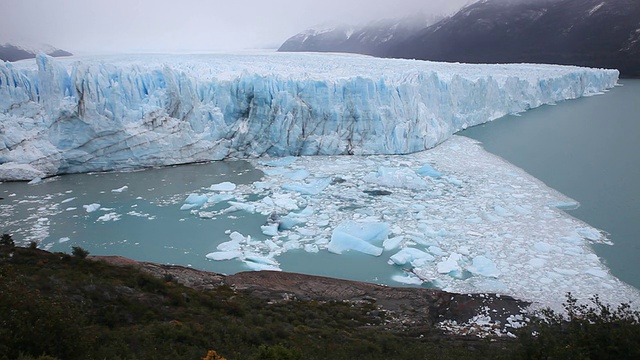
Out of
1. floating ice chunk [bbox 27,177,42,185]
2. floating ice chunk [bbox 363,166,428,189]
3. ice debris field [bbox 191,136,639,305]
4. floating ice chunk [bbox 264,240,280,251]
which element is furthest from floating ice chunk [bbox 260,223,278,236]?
floating ice chunk [bbox 27,177,42,185]

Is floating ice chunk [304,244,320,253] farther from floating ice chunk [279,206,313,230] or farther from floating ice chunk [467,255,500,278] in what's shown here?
floating ice chunk [467,255,500,278]

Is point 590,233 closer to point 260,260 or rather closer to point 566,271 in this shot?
point 566,271

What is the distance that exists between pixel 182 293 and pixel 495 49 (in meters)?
39.0

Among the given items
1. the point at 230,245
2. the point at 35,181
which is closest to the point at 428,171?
the point at 230,245

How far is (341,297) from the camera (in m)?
5.37

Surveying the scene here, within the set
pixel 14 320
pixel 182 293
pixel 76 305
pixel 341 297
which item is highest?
pixel 14 320

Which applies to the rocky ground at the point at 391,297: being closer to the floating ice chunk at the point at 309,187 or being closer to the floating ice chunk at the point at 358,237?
the floating ice chunk at the point at 358,237

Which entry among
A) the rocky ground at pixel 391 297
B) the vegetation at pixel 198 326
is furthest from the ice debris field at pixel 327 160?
the vegetation at pixel 198 326

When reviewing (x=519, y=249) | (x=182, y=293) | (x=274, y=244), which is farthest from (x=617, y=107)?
(x=182, y=293)

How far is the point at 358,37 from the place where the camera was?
42281mm

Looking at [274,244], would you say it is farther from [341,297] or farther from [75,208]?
[75,208]

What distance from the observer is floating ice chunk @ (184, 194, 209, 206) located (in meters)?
8.68

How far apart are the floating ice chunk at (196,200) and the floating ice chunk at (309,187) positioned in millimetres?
1709

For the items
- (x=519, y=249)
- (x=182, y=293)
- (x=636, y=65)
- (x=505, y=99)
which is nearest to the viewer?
(x=182, y=293)
